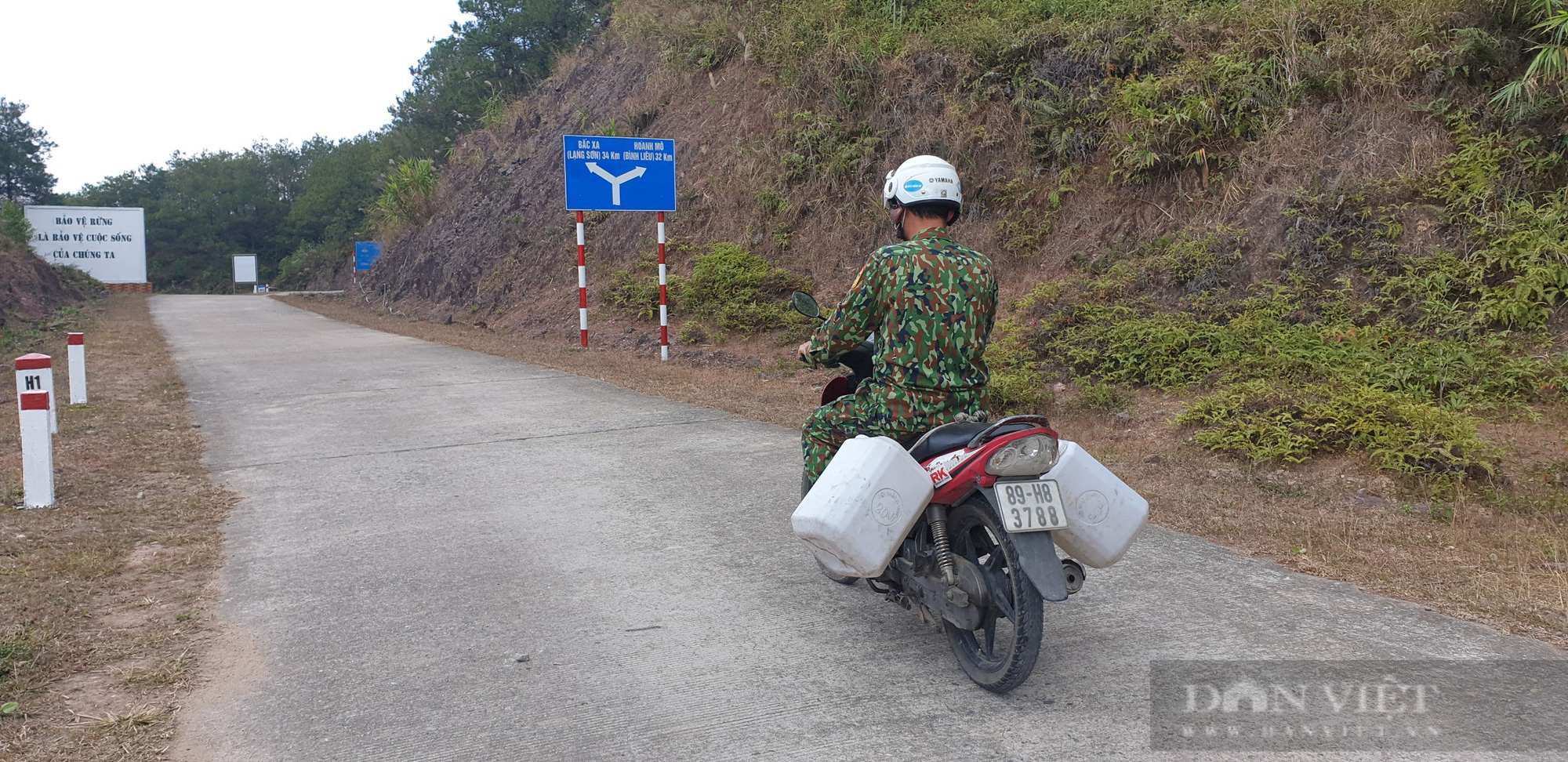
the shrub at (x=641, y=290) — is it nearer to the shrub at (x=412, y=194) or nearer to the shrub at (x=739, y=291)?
the shrub at (x=739, y=291)

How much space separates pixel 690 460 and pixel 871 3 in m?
13.1

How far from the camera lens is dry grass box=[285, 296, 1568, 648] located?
4688 mm

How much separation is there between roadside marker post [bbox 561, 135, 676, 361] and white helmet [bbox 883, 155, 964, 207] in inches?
457

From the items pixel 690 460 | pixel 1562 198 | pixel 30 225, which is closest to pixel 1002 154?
pixel 1562 198

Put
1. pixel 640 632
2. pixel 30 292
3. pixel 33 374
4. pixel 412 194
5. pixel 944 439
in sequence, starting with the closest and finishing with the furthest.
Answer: pixel 944 439 → pixel 640 632 → pixel 33 374 → pixel 30 292 → pixel 412 194

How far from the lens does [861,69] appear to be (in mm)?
17266

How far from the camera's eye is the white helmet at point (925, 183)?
13.4 ft

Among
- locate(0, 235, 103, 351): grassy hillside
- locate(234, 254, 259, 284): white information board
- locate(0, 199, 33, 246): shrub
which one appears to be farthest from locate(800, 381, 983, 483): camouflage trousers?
locate(234, 254, 259, 284): white information board

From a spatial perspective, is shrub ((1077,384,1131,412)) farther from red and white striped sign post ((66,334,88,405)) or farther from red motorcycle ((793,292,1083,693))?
red and white striped sign post ((66,334,88,405))

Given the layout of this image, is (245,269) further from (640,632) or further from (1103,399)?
(640,632)

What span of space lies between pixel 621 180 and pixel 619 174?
9 cm

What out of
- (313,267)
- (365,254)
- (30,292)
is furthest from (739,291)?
(313,267)

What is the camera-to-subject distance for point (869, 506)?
12.3ft

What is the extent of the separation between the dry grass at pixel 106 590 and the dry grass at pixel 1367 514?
4842 millimetres
